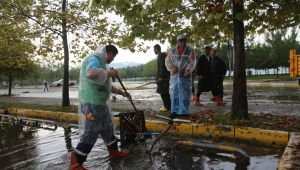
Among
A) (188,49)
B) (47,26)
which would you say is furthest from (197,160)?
(47,26)

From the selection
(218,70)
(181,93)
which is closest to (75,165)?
(181,93)

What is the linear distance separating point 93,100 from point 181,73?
3368mm

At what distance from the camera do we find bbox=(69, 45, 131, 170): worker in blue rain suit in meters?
5.67

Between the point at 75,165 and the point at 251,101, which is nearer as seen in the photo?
the point at 75,165

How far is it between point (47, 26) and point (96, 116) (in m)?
8.22

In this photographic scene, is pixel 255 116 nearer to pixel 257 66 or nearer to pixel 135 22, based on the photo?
pixel 135 22

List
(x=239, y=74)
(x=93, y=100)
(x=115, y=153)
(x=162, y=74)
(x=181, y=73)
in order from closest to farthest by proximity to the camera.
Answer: (x=93, y=100) < (x=115, y=153) < (x=239, y=74) < (x=181, y=73) < (x=162, y=74)

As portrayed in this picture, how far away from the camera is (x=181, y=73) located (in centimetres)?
880

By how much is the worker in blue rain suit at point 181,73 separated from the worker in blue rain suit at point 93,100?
2958 millimetres

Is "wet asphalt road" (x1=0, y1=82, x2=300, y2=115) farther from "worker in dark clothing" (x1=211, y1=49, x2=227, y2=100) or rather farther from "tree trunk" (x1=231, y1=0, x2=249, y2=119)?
"tree trunk" (x1=231, y1=0, x2=249, y2=119)

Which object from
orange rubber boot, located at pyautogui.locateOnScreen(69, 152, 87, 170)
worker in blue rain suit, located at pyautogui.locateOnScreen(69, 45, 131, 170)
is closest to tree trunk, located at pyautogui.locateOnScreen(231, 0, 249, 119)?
worker in blue rain suit, located at pyautogui.locateOnScreen(69, 45, 131, 170)

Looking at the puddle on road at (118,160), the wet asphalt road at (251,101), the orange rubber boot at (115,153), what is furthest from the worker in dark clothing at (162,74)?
the orange rubber boot at (115,153)

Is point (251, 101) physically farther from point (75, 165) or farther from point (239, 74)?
point (75, 165)

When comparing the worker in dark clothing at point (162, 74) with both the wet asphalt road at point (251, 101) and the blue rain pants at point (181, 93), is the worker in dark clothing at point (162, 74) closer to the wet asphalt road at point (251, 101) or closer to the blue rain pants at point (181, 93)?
the wet asphalt road at point (251, 101)
